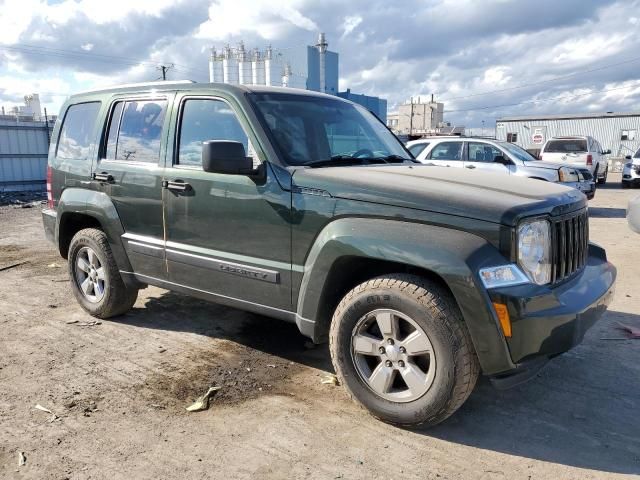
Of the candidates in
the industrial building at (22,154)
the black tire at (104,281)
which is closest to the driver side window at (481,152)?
the black tire at (104,281)

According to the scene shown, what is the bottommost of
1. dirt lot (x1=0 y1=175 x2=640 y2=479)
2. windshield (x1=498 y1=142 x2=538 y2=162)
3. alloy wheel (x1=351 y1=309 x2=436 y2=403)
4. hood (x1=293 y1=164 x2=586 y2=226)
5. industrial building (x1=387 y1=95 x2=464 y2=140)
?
dirt lot (x1=0 y1=175 x2=640 y2=479)

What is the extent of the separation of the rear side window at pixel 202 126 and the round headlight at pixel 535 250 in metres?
1.97

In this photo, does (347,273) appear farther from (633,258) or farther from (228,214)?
(633,258)

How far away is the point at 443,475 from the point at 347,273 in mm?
1227

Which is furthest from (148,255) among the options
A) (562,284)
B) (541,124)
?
(541,124)

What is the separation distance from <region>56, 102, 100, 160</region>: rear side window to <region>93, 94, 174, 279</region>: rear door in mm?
263

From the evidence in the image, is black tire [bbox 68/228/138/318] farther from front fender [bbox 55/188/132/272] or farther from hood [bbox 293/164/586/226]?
hood [bbox 293/164/586/226]

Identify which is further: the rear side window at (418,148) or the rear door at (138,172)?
the rear side window at (418,148)

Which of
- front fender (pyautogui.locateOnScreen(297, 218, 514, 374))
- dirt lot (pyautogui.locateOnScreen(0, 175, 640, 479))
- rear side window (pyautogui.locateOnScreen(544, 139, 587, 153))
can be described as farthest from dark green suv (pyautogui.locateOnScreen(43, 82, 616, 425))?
rear side window (pyautogui.locateOnScreen(544, 139, 587, 153))

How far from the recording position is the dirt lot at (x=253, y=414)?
2691 mm

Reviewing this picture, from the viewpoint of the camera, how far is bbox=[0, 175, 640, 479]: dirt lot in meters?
2.69

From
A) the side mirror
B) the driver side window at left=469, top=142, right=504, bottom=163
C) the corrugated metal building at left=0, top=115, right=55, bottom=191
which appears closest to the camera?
the side mirror

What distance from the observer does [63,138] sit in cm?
509

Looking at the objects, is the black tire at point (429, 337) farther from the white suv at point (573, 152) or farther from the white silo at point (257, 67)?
the white silo at point (257, 67)
